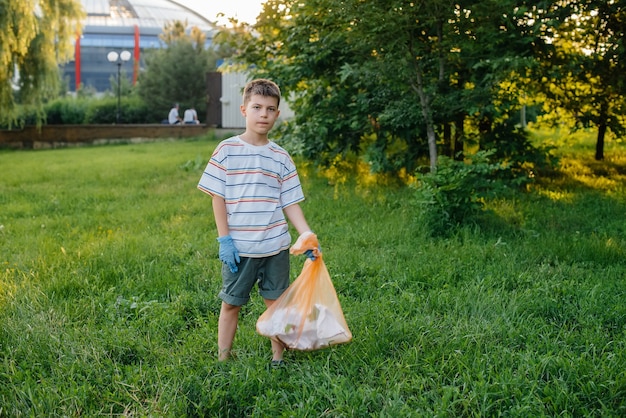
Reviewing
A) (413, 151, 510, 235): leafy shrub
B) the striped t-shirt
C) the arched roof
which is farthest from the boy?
the arched roof

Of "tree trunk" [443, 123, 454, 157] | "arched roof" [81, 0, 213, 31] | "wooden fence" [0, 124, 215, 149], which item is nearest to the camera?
"tree trunk" [443, 123, 454, 157]

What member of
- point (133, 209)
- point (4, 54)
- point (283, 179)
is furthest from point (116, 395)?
point (4, 54)

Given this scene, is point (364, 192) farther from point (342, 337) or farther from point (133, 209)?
point (342, 337)

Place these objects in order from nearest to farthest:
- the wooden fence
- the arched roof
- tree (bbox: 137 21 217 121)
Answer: the wooden fence < tree (bbox: 137 21 217 121) < the arched roof

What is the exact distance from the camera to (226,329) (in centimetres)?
311

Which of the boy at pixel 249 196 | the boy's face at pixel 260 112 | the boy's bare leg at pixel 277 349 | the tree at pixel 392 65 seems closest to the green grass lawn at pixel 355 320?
the boy's bare leg at pixel 277 349

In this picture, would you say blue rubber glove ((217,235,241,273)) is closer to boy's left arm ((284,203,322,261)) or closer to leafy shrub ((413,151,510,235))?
boy's left arm ((284,203,322,261))

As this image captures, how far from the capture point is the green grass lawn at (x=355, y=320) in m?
2.68

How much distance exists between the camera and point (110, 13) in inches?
2876

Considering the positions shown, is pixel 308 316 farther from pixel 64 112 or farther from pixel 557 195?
pixel 64 112

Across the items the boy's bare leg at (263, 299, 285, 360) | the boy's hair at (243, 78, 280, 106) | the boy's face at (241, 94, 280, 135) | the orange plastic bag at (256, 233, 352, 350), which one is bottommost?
the boy's bare leg at (263, 299, 285, 360)

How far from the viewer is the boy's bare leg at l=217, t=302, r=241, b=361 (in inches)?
122

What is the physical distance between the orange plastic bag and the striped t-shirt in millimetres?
227

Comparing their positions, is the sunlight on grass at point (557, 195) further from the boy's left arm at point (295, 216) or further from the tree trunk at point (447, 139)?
the boy's left arm at point (295, 216)
